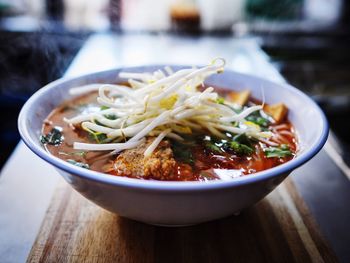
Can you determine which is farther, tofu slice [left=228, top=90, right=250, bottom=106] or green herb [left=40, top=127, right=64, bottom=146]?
tofu slice [left=228, top=90, right=250, bottom=106]

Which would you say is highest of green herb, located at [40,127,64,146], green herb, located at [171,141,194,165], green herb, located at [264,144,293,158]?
green herb, located at [171,141,194,165]

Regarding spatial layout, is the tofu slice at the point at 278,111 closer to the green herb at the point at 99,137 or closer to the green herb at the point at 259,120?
the green herb at the point at 259,120

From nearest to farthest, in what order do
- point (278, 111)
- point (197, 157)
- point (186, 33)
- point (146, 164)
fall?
point (146, 164) → point (197, 157) → point (278, 111) → point (186, 33)

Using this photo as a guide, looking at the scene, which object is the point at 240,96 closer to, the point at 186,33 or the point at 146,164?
the point at 146,164

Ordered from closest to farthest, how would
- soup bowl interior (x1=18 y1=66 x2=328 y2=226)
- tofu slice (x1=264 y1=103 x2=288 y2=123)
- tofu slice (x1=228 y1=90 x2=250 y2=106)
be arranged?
soup bowl interior (x1=18 y1=66 x2=328 y2=226) → tofu slice (x1=264 y1=103 x2=288 y2=123) → tofu slice (x1=228 y1=90 x2=250 y2=106)

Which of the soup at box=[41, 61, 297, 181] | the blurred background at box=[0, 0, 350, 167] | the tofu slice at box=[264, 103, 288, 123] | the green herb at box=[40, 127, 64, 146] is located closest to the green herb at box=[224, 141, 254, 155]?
the soup at box=[41, 61, 297, 181]

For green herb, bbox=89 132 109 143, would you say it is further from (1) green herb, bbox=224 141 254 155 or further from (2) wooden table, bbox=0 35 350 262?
(1) green herb, bbox=224 141 254 155

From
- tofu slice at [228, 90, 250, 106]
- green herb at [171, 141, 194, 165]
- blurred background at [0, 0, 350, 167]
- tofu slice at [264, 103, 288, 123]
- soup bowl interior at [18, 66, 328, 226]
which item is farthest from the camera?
blurred background at [0, 0, 350, 167]

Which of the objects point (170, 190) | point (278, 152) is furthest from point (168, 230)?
point (278, 152)
